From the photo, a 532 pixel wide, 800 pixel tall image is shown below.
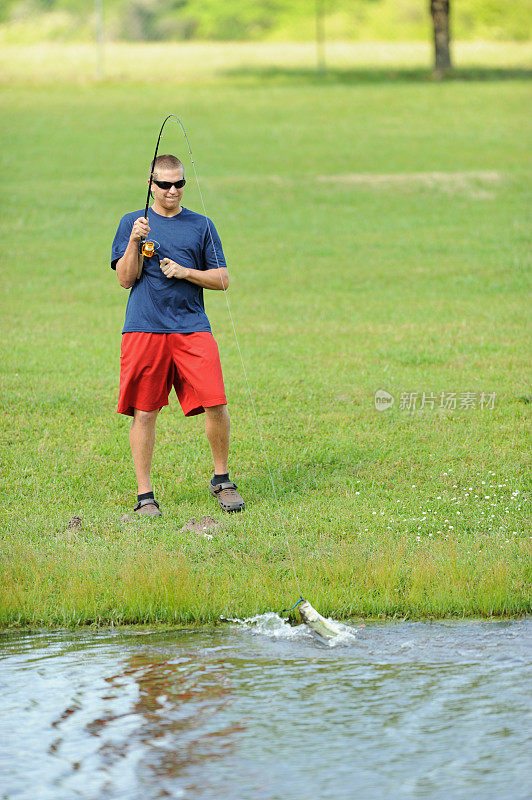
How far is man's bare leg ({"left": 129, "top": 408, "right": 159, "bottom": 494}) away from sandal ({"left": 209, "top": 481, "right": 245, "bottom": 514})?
1.29 feet

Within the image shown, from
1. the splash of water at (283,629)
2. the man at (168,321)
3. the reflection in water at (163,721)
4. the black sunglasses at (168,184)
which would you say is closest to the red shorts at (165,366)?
the man at (168,321)

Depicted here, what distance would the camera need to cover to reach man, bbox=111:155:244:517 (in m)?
6.43

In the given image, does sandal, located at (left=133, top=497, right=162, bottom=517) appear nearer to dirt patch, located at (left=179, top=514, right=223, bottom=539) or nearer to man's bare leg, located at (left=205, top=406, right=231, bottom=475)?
dirt patch, located at (left=179, top=514, right=223, bottom=539)

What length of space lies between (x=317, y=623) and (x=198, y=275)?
2152 mm

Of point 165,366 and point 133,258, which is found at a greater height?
point 133,258

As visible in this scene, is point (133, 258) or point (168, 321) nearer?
point (133, 258)

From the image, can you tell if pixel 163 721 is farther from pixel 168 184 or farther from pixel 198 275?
pixel 168 184

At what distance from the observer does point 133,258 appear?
6281 millimetres

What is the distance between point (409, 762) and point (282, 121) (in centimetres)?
2462

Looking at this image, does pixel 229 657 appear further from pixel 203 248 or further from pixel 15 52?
pixel 15 52

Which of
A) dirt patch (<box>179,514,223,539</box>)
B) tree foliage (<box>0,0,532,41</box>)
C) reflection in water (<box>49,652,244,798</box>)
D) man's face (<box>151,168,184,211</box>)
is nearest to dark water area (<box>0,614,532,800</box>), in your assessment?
reflection in water (<box>49,652,244,798</box>)

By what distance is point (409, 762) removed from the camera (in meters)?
3.97

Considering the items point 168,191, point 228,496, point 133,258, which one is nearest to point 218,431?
point 228,496

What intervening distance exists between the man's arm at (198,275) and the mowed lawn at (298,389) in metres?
1.27
